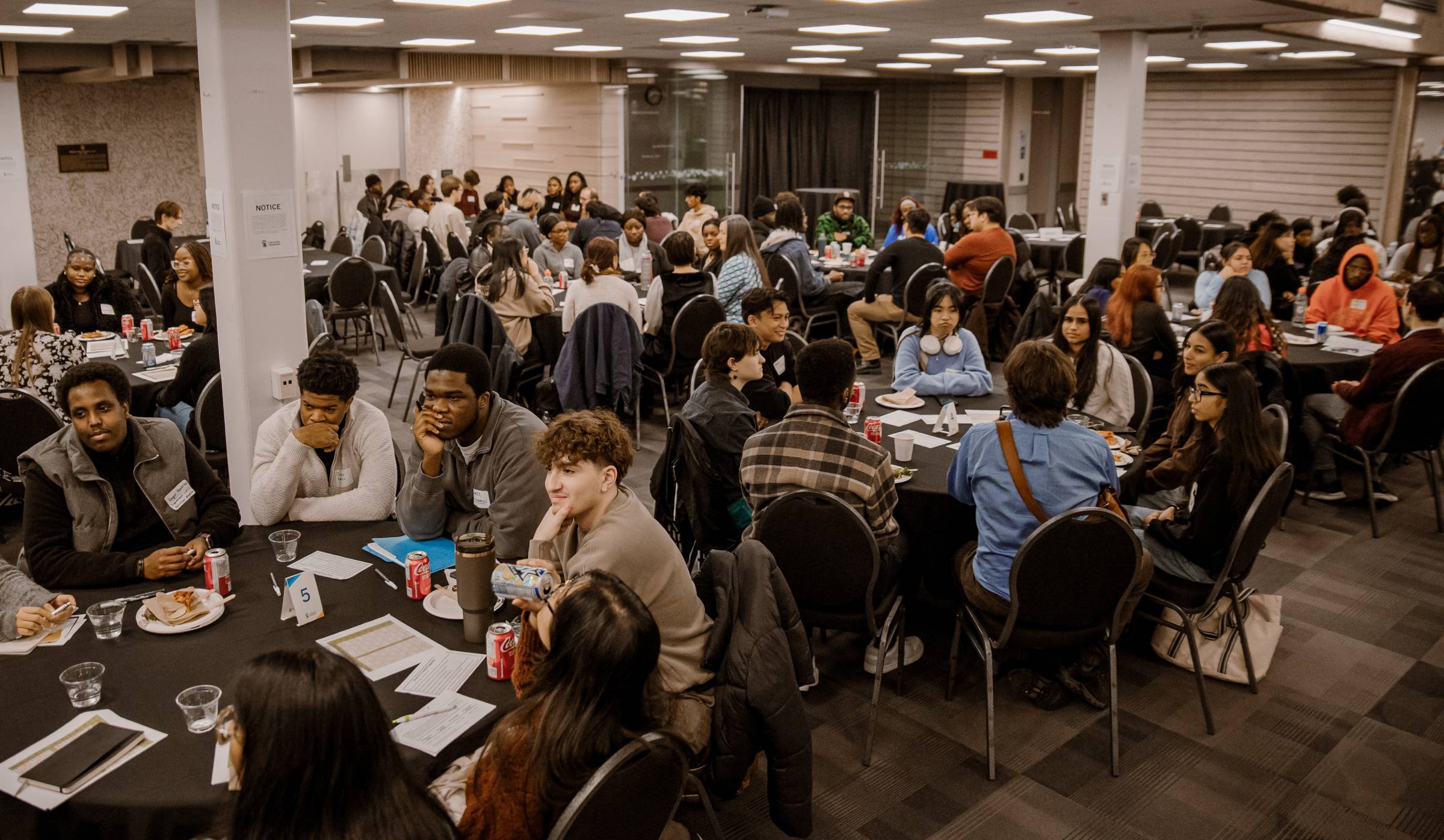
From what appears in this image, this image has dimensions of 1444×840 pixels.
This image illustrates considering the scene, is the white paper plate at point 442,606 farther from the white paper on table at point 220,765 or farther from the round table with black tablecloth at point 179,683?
the white paper on table at point 220,765

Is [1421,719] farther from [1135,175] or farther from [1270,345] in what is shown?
[1135,175]

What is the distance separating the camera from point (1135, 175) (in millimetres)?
9078

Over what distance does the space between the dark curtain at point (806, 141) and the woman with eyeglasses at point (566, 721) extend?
14.1m

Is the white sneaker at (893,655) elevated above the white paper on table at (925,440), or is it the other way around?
the white paper on table at (925,440)

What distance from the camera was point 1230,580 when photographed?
376 cm

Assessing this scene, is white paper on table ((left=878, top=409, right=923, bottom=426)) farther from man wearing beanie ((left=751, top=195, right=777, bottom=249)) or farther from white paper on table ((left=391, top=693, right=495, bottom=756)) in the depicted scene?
man wearing beanie ((left=751, top=195, right=777, bottom=249))

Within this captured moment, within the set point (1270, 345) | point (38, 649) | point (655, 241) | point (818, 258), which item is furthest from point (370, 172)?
point (38, 649)

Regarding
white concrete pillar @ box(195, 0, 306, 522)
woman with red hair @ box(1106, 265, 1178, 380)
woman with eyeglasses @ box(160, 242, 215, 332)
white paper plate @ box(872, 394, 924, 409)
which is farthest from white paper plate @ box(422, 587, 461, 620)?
woman with red hair @ box(1106, 265, 1178, 380)

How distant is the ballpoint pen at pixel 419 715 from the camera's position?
2.33 m

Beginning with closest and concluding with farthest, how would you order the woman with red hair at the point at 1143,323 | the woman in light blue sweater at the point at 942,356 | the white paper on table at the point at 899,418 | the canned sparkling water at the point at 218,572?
the canned sparkling water at the point at 218,572 < the white paper on table at the point at 899,418 < the woman in light blue sweater at the point at 942,356 < the woman with red hair at the point at 1143,323

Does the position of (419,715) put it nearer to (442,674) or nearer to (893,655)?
(442,674)

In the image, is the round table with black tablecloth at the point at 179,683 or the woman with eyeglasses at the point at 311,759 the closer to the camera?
the woman with eyeglasses at the point at 311,759

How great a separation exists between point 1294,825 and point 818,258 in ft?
25.6

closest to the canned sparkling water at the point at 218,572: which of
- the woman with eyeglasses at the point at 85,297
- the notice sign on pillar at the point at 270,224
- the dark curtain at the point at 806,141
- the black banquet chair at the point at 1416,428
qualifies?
the notice sign on pillar at the point at 270,224
